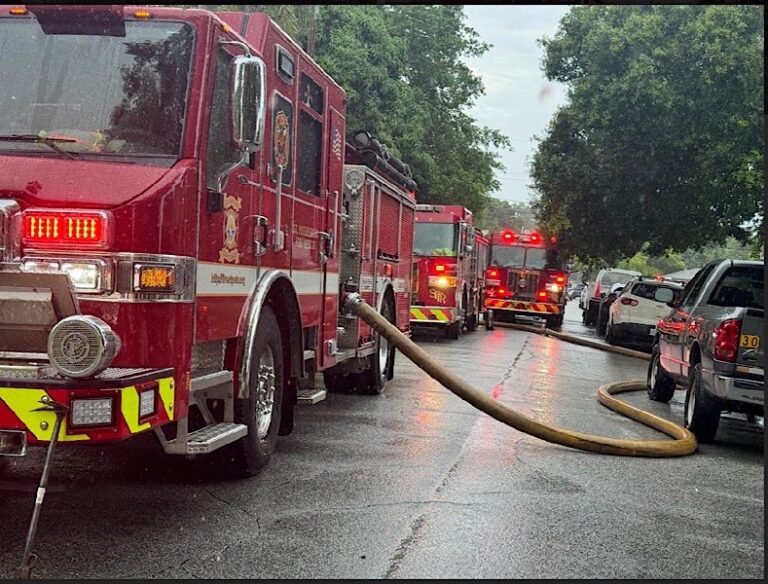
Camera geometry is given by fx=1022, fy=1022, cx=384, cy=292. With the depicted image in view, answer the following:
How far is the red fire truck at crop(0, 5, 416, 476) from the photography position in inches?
186

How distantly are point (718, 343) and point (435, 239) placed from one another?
12.1 meters

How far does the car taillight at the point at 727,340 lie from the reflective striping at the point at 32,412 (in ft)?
18.9

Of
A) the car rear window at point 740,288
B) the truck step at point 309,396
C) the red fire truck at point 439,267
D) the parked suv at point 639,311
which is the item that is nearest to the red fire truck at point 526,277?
the parked suv at point 639,311

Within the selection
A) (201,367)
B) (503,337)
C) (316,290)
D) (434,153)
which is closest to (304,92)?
(316,290)

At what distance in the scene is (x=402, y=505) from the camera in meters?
6.02

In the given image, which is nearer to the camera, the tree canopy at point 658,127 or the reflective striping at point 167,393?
the reflective striping at point 167,393

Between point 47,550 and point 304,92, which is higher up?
point 304,92

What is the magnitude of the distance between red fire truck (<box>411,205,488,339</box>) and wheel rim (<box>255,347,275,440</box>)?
12792mm

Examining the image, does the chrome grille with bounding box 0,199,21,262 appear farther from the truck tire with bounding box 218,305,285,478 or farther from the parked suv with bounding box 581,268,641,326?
the parked suv with bounding box 581,268,641,326

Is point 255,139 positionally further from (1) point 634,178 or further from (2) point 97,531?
(1) point 634,178

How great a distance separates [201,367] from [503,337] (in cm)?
1836

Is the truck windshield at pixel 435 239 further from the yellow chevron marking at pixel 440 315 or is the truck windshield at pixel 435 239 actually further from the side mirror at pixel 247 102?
the side mirror at pixel 247 102

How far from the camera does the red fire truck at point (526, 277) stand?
2839cm

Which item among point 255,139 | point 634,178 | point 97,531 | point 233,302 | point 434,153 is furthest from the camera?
point 434,153
